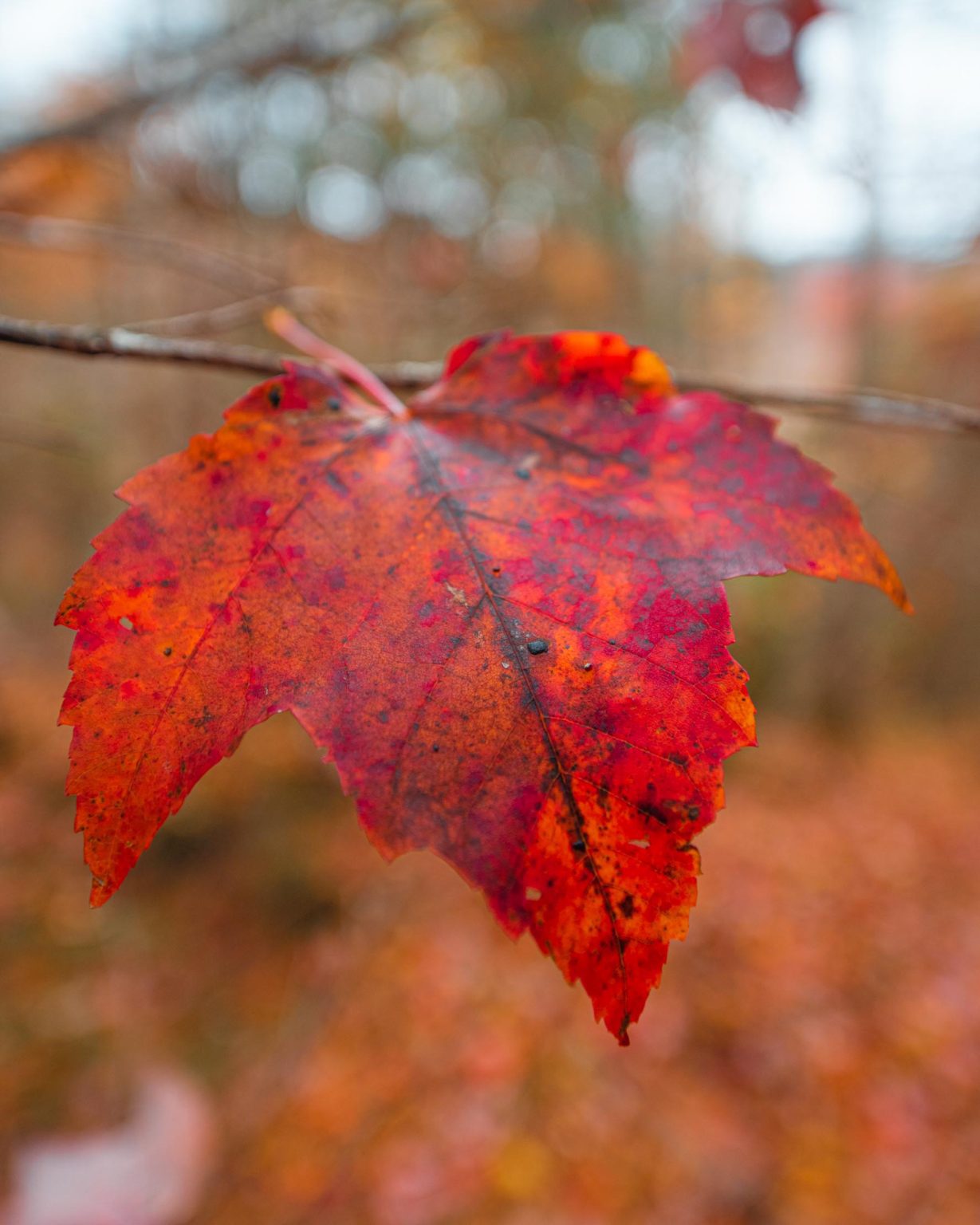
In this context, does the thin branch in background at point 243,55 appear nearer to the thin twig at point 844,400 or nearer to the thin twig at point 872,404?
the thin twig at point 844,400

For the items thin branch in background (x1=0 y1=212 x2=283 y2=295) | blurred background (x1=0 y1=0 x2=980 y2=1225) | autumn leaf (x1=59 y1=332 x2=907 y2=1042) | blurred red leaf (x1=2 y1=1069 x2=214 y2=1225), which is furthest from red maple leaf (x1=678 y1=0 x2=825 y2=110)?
blurred red leaf (x1=2 y1=1069 x2=214 y2=1225)

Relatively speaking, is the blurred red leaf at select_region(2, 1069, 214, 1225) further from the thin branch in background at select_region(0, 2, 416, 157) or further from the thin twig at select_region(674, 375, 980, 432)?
the thin branch in background at select_region(0, 2, 416, 157)

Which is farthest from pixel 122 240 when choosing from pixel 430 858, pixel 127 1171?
pixel 430 858

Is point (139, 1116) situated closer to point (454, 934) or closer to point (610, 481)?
point (454, 934)

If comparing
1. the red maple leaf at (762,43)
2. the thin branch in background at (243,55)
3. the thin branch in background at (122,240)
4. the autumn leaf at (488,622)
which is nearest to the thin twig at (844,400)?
the autumn leaf at (488,622)

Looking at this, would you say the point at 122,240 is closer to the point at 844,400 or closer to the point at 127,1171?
the point at 844,400

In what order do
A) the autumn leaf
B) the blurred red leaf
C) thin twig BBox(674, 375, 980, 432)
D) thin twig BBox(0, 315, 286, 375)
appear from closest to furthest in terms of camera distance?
the autumn leaf → thin twig BBox(0, 315, 286, 375) → thin twig BBox(674, 375, 980, 432) → the blurred red leaf

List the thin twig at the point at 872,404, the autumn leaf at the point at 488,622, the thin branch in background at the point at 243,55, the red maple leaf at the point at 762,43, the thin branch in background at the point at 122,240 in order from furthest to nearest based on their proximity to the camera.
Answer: the red maple leaf at the point at 762,43 → the thin branch in background at the point at 243,55 → the thin branch in background at the point at 122,240 → the thin twig at the point at 872,404 → the autumn leaf at the point at 488,622
